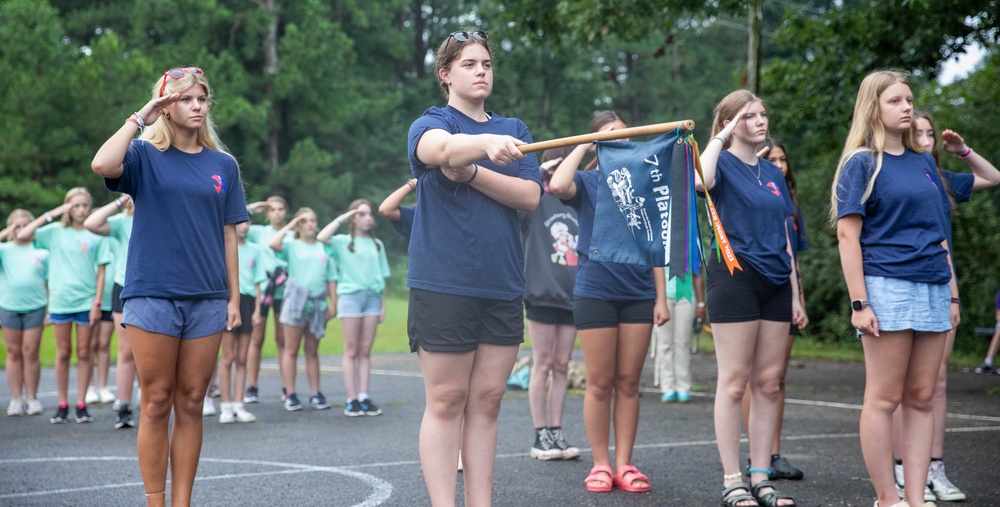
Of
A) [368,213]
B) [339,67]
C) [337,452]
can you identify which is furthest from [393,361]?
[339,67]

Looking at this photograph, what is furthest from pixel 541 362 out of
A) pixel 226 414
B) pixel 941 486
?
pixel 226 414

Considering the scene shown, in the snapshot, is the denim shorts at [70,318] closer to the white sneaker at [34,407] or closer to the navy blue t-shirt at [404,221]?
the white sneaker at [34,407]

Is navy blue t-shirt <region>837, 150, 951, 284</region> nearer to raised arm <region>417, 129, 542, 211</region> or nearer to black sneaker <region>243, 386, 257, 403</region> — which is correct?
raised arm <region>417, 129, 542, 211</region>

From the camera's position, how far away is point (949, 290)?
5.23m

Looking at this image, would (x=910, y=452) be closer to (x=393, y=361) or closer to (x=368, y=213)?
(x=368, y=213)

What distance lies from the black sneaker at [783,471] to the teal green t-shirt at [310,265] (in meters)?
6.04

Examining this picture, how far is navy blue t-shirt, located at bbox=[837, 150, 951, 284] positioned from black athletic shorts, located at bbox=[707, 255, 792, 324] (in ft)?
2.08

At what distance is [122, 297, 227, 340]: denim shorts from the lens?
4.82m

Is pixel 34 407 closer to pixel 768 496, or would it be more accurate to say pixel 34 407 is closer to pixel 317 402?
pixel 317 402

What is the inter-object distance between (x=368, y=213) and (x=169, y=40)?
30.2 meters

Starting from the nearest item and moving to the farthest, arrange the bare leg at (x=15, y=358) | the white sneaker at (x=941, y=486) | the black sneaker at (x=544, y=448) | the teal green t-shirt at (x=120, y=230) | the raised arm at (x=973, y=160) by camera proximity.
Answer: the raised arm at (x=973, y=160) → the white sneaker at (x=941, y=486) → the black sneaker at (x=544, y=448) → the teal green t-shirt at (x=120, y=230) → the bare leg at (x=15, y=358)

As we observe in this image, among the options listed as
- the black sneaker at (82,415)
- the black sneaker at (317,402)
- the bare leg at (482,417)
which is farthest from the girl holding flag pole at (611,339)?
the black sneaker at (82,415)

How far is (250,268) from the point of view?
36.5 ft

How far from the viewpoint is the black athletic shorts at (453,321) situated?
421 centimetres
